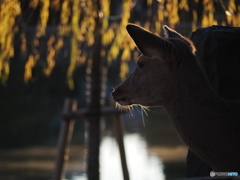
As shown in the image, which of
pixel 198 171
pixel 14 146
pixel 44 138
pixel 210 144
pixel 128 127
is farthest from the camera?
pixel 128 127

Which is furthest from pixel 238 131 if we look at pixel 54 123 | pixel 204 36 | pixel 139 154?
pixel 54 123

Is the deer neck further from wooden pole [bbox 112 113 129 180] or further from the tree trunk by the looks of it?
wooden pole [bbox 112 113 129 180]

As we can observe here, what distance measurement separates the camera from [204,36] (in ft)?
19.1

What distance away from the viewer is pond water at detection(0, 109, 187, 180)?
1027 centimetres

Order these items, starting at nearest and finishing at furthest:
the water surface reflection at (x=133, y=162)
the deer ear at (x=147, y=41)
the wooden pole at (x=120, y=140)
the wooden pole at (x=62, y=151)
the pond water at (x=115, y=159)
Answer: the deer ear at (x=147, y=41) → the wooden pole at (x=62, y=151) → the wooden pole at (x=120, y=140) → the water surface reflection at (x=133, y=162) → the pond water at (x=115, y=159)

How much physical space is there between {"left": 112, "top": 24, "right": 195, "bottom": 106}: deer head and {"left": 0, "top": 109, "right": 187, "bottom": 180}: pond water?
3947 mm

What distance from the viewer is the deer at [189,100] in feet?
14.6

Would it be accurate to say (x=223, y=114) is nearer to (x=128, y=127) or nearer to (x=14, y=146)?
(x=14, y=146)

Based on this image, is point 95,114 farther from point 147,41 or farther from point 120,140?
point 147,41

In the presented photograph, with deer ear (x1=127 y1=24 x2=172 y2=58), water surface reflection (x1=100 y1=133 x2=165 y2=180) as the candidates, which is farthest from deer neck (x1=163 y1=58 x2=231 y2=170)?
water surface reflection (x1=100 y1=133 x2=165 y2=180)

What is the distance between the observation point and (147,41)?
443 centimetres

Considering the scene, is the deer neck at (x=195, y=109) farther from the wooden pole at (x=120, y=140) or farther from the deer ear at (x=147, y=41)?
the wooden pole at (x=120, y=140)

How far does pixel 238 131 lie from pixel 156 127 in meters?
11.7

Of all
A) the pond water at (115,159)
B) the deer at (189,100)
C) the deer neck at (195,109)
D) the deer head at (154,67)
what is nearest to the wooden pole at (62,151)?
the pond water at (115,159)
